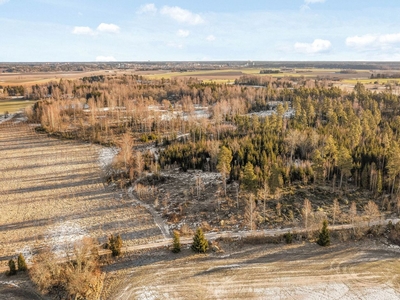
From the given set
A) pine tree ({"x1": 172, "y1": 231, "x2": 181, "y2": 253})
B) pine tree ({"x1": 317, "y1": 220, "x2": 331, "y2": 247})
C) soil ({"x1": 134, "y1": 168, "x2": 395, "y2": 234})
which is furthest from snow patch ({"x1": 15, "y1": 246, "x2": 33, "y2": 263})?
pine tree ({"x1": 317, "y1": 220, "x2": 331, "y2": 247})

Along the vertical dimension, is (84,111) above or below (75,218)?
above

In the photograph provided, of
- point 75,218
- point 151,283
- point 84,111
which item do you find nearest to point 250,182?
point 151,283

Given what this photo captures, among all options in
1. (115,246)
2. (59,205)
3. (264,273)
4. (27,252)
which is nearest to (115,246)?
(115,246)

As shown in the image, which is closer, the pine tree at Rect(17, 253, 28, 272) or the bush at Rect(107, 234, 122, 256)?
the pine tree at Rect(17, 253, 28, 272)

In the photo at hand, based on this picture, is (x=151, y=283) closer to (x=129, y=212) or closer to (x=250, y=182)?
(x=129, y=212)

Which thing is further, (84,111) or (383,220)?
(84,111)

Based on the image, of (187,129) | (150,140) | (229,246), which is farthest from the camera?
(187,129)

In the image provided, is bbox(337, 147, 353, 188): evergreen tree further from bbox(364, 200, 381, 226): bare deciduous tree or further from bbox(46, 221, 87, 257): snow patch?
bbox(46, 221, 87, 257): snow patch

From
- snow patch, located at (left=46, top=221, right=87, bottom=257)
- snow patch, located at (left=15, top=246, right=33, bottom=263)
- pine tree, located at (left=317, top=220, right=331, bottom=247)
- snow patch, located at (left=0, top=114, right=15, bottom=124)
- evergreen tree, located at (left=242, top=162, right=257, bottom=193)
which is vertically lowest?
snow patch, located at (left=15, top=246, right=33, bottom=263)
